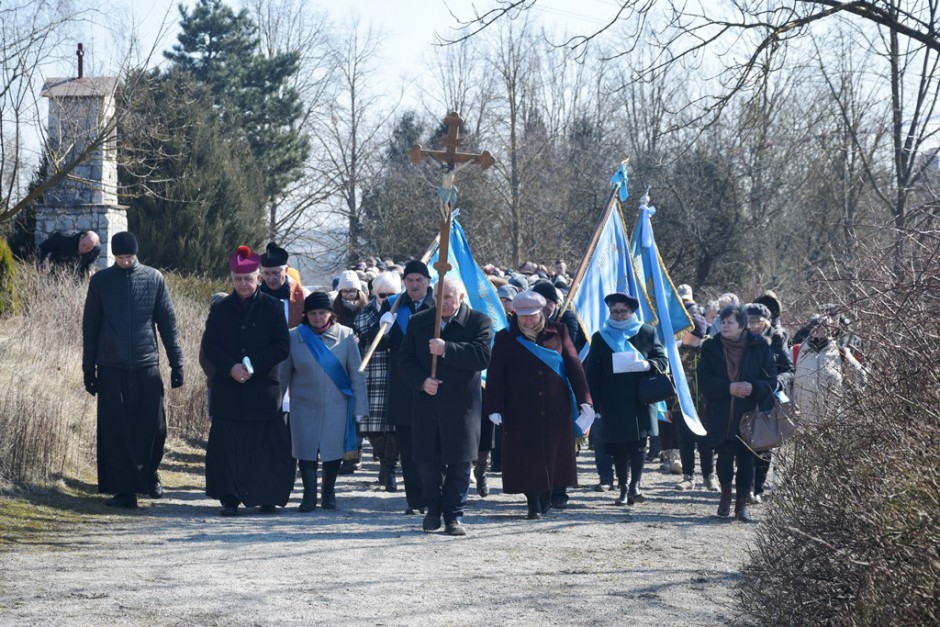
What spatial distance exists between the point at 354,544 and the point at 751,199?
27.1 meters

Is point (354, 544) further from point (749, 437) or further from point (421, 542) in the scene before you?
point (749, 437)

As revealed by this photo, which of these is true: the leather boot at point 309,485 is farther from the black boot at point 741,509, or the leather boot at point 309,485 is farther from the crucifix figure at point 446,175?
the black boot at point 741,509

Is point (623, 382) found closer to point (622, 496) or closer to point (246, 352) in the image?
point (622, 496)

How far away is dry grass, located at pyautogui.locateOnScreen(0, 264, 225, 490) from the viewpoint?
34.2 ft

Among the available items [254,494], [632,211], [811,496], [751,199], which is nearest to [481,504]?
[254,494]

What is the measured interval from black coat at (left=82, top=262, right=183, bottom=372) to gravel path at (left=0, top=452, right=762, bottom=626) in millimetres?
1193

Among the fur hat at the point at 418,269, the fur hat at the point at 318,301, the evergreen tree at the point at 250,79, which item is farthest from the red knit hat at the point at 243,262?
the evergreen tree at the point at 250,79

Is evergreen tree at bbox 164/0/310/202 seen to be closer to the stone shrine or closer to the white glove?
the stone shrine

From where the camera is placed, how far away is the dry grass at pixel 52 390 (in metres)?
10.4

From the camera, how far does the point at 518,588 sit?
24.6 feet

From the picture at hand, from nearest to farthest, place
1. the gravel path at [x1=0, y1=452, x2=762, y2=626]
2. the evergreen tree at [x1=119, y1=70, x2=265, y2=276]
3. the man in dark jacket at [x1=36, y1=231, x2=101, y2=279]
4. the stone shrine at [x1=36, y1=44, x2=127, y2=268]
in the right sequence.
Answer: the gravel path at [x1=0, y1=452, x2=762, y2=626] < the stone shrine at [x1=36, y1=44, x2=127, y2=268] < the man in dark jacket at [x1=36, y1=231, x2=101, y2=279] < the evergreen tree at [x1=119, y1=70, x2=265, y2=276]

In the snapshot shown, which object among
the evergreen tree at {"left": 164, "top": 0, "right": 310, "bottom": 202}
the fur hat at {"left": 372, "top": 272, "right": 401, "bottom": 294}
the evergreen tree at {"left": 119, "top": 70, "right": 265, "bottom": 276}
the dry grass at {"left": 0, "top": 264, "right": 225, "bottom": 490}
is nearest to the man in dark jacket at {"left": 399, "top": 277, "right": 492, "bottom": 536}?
the fur hat at {"left": 372, "top": 272, "right": 401, "bottom": 294}

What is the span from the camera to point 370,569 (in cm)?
798

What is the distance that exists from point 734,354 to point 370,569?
14.4 feet
